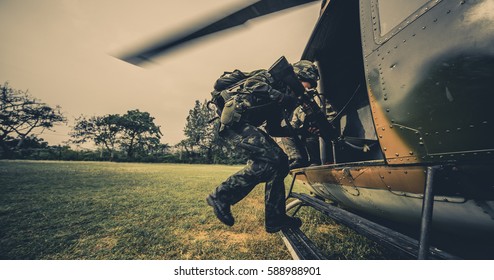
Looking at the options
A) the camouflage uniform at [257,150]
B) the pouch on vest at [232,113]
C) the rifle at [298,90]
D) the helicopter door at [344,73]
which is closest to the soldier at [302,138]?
the rifle at [298,90]

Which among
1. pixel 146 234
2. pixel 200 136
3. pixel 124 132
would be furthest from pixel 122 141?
pixel 146 234

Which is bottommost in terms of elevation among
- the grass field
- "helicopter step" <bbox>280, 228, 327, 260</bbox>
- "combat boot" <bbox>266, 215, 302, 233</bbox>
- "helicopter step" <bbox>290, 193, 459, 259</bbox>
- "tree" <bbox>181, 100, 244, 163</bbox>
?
the grass field

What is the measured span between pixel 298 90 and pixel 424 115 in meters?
1.33

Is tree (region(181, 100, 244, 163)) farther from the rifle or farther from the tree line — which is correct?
the rifle

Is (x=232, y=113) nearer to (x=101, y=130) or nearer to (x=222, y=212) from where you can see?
(x=222, y=212)

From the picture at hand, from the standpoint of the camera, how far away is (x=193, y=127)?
62.1 m

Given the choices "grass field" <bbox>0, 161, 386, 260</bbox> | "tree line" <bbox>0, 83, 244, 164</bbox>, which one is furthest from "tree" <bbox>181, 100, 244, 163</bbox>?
"grass field" <bbox>0, 161, 386, 260</bbox>

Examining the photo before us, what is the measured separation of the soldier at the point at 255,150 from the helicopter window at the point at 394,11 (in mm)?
1085

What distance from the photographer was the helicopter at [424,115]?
1.17 metres

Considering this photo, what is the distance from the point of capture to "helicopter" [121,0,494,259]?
3.83 ft

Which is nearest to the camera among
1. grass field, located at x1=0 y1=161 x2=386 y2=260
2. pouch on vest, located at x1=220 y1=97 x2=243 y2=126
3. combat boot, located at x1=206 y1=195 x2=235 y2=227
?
combat boot, located at x1=206 y1=195 x2=235 y2=227

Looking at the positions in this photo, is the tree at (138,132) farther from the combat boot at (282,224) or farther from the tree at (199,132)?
the combat boot at (282,224)

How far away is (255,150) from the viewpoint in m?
2.21
